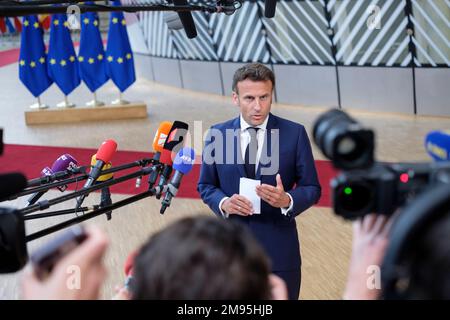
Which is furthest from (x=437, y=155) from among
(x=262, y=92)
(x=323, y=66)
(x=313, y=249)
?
(x=323, y=66)

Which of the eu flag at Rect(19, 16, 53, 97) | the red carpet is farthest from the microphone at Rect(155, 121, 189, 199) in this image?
the eu flag at Rect(19, 16, 53, 97)

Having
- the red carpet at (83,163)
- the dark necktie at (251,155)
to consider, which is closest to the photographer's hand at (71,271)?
the dark necktie at (251,155)

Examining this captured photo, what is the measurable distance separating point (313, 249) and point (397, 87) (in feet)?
21.7

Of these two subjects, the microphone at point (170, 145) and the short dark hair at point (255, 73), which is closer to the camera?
the short dark hair at point (255, 73)

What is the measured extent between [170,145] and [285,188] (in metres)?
0.59

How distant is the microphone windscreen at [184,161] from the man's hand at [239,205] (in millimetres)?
280

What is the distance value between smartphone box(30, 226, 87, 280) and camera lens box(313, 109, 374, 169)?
0.47m

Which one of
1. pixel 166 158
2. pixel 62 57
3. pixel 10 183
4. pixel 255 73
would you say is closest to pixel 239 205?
pixel 166 158

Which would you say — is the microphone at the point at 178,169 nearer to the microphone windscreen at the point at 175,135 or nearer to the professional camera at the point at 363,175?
the microphone windscreen at the point at 175,135

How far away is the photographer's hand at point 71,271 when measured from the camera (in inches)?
42.0

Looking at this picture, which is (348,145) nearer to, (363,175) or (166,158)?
(363,175)

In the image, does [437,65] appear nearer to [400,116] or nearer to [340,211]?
[400,116]

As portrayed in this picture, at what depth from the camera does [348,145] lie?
1129 mm

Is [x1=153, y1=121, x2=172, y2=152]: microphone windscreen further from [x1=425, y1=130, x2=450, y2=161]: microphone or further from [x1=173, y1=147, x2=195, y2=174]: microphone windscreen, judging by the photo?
[x1=425, y1=130, x2=450, y2=161]: microphone
